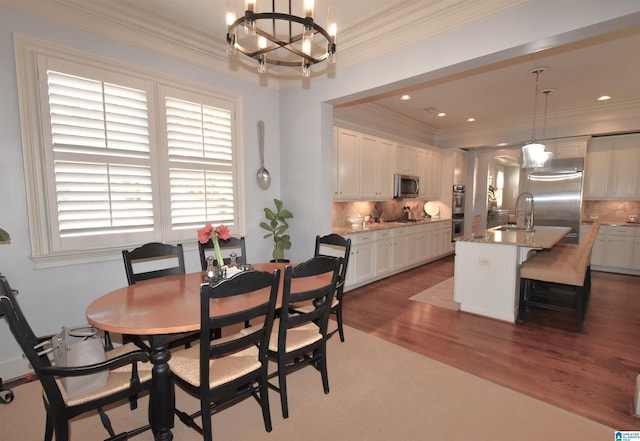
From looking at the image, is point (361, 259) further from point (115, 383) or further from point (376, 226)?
point (115, 383)

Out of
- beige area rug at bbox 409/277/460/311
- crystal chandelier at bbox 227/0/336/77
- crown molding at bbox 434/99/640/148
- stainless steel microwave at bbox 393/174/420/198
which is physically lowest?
beige area rug at bbox 409/277/460/311

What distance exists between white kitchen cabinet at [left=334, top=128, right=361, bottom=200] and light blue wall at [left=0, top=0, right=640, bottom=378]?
63 centimetres

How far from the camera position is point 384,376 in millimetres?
2461

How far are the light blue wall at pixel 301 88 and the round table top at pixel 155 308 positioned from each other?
2.97ft

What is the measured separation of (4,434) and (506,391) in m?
3.29

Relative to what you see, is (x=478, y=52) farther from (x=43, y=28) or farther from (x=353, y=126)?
(x=43, y=28)

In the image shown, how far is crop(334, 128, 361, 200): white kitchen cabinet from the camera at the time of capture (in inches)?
176

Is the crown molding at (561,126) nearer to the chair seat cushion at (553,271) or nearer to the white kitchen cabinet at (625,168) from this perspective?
the white kitchen cabinet at (625,168)

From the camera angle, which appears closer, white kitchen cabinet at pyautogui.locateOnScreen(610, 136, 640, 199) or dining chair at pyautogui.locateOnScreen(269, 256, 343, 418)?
dining chair at pyautogui.locateOnScreen(269, 256, 343, 418)

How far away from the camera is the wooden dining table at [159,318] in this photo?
1.59 metres

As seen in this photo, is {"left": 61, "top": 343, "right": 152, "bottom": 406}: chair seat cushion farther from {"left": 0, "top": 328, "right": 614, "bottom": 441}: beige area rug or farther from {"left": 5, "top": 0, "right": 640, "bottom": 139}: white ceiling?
{"left": 5, "top": 0, "right": 640, "bottom": 139}: white ceiling

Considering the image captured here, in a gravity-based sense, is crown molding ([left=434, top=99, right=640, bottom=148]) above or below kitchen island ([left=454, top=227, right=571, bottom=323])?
above

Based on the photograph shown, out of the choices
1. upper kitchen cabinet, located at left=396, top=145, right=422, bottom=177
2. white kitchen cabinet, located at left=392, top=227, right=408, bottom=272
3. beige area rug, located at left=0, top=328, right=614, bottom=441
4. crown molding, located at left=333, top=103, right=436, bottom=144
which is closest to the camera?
beige area rug, located at left=0, top=328, right=614, bottom=441

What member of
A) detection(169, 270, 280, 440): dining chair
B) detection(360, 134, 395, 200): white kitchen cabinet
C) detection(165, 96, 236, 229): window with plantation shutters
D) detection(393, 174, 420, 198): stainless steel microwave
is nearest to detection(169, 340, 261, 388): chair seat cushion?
detection(169, 270, 280, 440): dining chair
